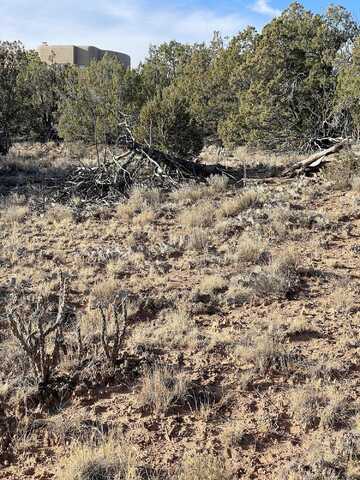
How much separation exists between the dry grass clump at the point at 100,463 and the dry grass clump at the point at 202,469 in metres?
0.33

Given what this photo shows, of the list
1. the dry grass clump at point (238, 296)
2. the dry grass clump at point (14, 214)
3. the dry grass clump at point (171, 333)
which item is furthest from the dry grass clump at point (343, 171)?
the dry grass clump at point (14, 214)

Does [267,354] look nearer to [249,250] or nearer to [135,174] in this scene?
[249,250]

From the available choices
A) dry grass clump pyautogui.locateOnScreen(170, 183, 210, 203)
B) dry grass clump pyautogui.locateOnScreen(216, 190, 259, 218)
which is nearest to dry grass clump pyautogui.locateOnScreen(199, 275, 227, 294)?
dry grass clump pyautogui.locateOnScreen(216, 190, 259, 218)

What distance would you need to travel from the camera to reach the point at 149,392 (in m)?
4.35

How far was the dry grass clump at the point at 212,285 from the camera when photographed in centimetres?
653

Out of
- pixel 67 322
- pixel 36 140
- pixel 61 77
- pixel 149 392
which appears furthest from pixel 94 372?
pixel 61 77

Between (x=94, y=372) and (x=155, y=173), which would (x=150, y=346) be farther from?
(x=155, y=173)

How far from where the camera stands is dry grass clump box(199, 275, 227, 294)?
21.4ft

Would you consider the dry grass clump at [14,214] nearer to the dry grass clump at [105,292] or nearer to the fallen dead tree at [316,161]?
the dry grass clump at [105,292]

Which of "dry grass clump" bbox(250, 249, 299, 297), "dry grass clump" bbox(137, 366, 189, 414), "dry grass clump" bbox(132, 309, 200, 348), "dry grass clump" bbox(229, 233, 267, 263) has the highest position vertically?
"dry grass clump" bbox(229, 233, 267, 263)

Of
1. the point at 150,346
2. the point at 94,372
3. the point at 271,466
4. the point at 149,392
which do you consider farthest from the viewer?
the point at 150,346

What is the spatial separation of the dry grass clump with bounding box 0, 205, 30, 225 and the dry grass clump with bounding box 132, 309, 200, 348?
17.2 ft

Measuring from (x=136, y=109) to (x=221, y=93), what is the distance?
3302 millimetres

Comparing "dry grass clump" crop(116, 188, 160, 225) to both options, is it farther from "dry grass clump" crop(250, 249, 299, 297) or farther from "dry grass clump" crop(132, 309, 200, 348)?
"dry grass clump" crop(132, 309, 200, 348)
